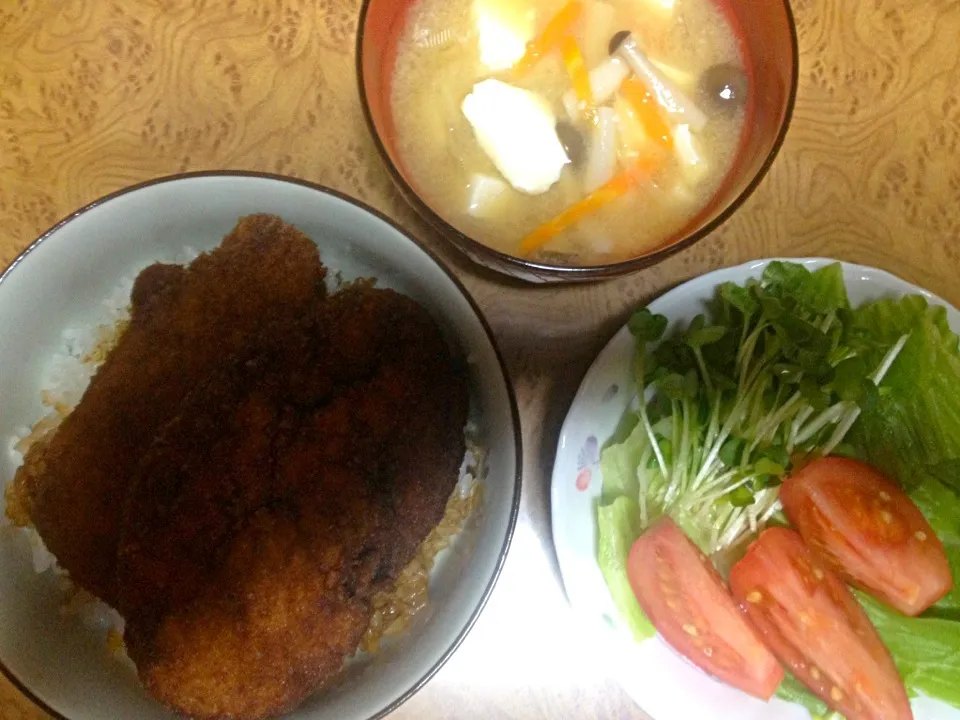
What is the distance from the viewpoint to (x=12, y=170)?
0.90 metres

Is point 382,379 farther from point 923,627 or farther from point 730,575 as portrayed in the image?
point 923,627

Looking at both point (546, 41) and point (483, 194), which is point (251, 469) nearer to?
point (483, 194)

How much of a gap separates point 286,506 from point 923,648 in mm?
805

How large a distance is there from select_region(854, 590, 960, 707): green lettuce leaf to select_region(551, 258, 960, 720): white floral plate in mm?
33

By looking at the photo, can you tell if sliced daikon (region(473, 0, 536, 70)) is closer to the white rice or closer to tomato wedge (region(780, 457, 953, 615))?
the white rice

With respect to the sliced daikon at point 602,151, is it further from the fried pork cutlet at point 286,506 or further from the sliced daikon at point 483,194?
the fried pork cutlet at point 286,506

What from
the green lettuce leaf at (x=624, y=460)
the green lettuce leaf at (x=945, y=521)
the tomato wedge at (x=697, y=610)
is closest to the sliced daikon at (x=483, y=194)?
the green lettuce leaf at (x=624, y=460)

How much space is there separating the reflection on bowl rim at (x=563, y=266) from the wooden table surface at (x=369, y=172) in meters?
0.18

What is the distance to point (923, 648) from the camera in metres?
0.87

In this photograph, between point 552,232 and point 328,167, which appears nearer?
point 552,232

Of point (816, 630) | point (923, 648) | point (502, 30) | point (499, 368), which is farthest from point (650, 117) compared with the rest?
point (923, 648)

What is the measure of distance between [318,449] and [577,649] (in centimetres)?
43

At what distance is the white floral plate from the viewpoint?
84 centimetres

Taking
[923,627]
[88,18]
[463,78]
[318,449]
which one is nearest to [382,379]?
[318,449]
